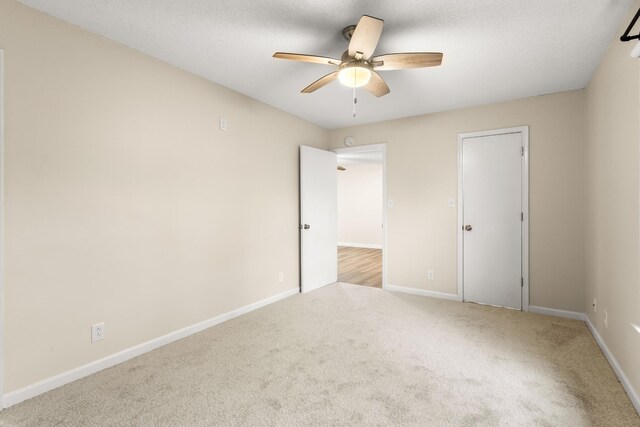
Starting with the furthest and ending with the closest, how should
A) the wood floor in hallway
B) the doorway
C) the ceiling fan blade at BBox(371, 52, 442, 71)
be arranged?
the doorway < the wood floor in hallway < the ceiling fan blade at BBox(371, 52, 442, 71)

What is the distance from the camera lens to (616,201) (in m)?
2.15

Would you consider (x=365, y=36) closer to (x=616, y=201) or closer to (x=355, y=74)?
(x=355, y=74)

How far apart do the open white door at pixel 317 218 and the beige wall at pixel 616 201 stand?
297 cm

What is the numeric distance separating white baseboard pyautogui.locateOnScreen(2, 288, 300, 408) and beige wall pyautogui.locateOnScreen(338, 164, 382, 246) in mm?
5717

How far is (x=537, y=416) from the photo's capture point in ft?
5.63

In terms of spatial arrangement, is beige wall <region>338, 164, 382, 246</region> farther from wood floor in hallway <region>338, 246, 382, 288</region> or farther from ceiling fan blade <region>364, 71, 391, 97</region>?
ceiling fan blade <region>364, 71, 391, 97</region>

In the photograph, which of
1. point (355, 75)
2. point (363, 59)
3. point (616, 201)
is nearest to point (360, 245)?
point (616, 201)

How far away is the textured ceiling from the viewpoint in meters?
1.89

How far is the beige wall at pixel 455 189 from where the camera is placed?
3.24 meters

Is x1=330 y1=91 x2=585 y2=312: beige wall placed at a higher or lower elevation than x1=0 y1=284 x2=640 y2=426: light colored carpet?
higher

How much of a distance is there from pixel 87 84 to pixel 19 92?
39 cm

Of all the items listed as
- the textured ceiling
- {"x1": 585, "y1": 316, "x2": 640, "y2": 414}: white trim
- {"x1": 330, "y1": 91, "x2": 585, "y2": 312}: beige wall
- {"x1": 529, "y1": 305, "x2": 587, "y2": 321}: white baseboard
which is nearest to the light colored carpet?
{"x1": 585, "y1": 316, "x2": 640, "y2": 414}: white trim

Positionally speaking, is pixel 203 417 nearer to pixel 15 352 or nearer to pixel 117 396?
pixel 117 396

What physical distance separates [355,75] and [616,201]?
1996 millimetres
